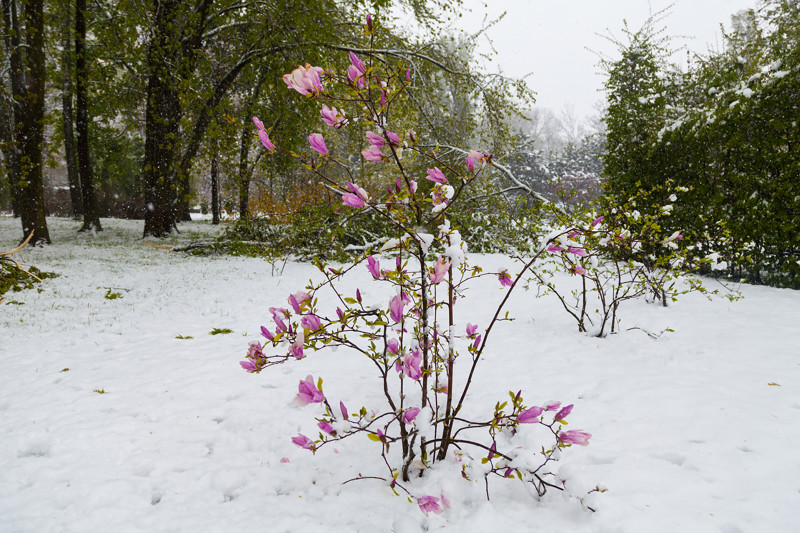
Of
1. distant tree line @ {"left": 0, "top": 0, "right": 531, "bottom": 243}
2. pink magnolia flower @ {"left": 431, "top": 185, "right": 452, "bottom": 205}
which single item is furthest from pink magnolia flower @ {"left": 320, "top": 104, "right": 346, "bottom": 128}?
distant tree line @ {"left": 0, "top": 0, "right": 531, "bottom": 243}

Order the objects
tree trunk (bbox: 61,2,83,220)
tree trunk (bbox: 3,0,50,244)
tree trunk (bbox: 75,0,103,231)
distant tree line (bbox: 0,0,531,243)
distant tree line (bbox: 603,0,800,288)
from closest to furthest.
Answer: distant tree line (bbox: 603,0,800,288)
tree trunk (bbox: 3,0,50,244)
distant tree line (bbox: 0,0,531,243)
tree trunk (bbox: 75,0,103,231)
tree trunk (bbox: 61,2,83,220)

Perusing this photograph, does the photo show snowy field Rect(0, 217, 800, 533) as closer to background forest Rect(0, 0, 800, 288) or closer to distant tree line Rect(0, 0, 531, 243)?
background forest Rect(0, 0, 800, 288)

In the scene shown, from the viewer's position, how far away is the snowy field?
158 cm

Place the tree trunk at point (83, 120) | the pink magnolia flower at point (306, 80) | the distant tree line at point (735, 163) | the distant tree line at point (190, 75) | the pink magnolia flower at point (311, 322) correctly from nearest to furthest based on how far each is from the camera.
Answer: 1. the pink magnolia flower at point (306, 80)
2. the pink magnolia flower at point (311, 322)
3. the distant tree line at point (735, 163)
4. the distant tree line at point (190, 75)
5. the tree trunk at point (83, 120)

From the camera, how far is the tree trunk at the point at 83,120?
8.32 meters

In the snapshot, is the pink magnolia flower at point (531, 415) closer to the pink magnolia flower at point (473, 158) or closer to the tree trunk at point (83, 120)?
the pink magnolia flower at point (473, 158)

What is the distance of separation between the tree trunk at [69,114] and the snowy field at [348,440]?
8562 mm

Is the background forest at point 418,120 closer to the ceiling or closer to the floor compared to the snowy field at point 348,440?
closer to the ceiling

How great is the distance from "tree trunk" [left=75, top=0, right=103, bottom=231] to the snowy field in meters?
6.86

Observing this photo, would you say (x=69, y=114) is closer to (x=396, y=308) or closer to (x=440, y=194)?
(x=440, y=194)

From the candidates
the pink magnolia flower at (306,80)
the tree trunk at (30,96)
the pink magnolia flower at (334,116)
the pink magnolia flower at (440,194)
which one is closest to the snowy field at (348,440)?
the pink magnolia flower at (440,194)

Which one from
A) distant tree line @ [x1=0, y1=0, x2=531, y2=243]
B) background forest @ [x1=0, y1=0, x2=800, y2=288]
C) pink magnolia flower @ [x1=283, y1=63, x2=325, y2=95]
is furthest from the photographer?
distant tree line @ [x1=0, y1=0, x2=531, y2=243]

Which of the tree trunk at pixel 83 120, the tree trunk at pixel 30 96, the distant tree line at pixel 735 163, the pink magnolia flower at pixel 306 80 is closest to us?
the pink magnolia flower at pixel 306 80

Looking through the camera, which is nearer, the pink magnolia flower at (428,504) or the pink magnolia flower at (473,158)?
the pink magnolia flower at (428,504)
